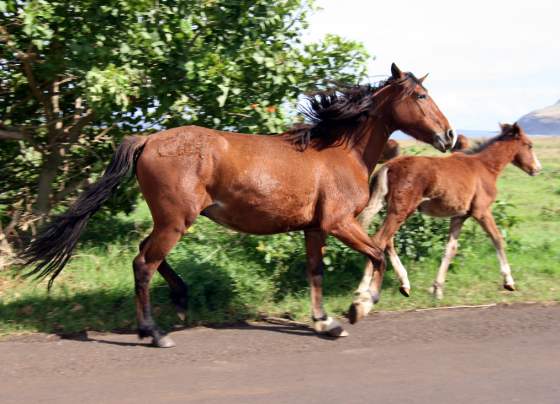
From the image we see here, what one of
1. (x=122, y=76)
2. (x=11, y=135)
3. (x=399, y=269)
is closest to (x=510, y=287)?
(x=399, y=269)

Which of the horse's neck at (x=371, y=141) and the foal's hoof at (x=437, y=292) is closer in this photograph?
the horse's neck at (x=371, y=141)

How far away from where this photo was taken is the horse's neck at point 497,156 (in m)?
8.00

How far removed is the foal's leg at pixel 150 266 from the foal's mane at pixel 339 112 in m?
1.42

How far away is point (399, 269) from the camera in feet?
23.2

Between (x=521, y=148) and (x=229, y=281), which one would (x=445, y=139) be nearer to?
(x=521, y=148)

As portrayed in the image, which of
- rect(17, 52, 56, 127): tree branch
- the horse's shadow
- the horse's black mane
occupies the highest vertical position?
rect(17, 52, 56, 127): tree branch

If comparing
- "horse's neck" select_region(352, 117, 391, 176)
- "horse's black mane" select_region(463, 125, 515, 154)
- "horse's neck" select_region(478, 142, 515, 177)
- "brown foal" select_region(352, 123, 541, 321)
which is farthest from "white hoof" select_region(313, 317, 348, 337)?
"horse's black mane" select_region(463, 125, 515, 154)

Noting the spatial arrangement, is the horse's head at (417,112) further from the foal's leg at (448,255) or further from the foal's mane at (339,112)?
the foal's leg at (448,255)

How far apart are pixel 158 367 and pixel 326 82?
3291mm

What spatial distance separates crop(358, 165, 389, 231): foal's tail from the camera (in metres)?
7.30

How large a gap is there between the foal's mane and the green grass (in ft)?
4.63

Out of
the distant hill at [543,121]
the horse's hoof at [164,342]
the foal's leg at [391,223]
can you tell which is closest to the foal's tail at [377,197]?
the foal's leg at [391,223]

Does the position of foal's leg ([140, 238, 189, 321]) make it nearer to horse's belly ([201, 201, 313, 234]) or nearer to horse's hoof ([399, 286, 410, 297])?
horse's belly ([201, 201, 313, 234])

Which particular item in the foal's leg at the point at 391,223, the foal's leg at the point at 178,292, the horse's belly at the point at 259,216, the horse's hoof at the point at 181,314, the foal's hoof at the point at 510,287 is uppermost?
the horse's belly at the point at 259,216
